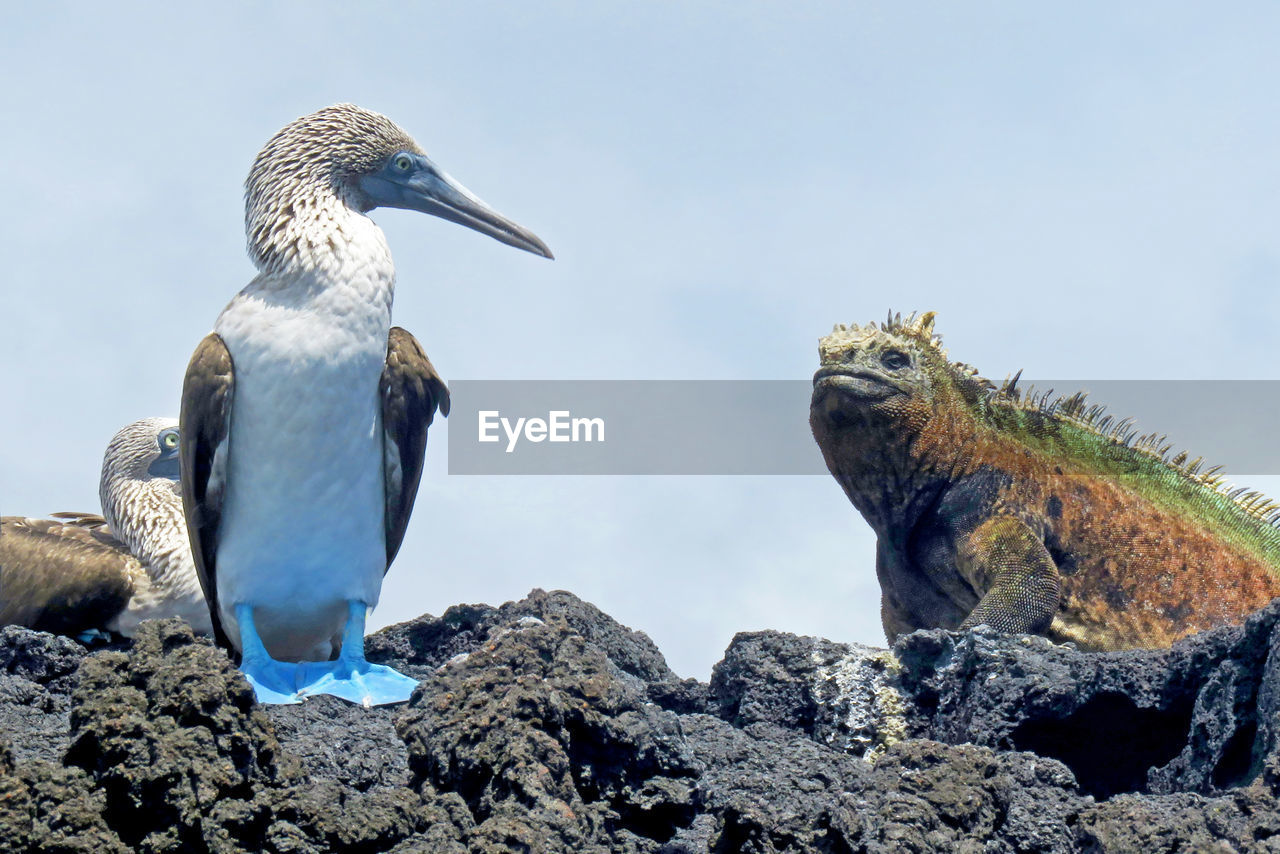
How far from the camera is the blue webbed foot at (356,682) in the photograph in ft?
17.8

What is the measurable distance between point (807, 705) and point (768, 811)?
190 centimetres

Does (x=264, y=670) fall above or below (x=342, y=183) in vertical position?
below

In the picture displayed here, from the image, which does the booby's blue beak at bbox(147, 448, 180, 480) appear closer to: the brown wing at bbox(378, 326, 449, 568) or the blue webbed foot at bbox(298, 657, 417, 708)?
the brown wing at bbox(378, 326, 449, 568)

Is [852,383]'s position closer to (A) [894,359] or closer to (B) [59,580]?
(A) [894,359]

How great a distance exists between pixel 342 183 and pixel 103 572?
9.79ft

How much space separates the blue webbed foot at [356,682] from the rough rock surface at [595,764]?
0.18 metres

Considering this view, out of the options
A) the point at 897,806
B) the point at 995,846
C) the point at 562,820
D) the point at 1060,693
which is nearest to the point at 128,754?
the point at 562,820

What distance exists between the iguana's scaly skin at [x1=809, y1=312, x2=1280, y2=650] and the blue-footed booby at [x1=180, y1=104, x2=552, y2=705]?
8.45 ft

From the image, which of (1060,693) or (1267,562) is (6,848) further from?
(1267,562)

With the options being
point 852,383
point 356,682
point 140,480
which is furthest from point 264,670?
point 140,480

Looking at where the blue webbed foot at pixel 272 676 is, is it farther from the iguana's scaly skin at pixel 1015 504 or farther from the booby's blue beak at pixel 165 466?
the booby's blue beak at pixel 165 466

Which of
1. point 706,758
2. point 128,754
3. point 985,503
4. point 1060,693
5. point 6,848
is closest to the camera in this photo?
point 6,848

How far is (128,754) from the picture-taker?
11.2ft

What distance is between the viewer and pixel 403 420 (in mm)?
6316
